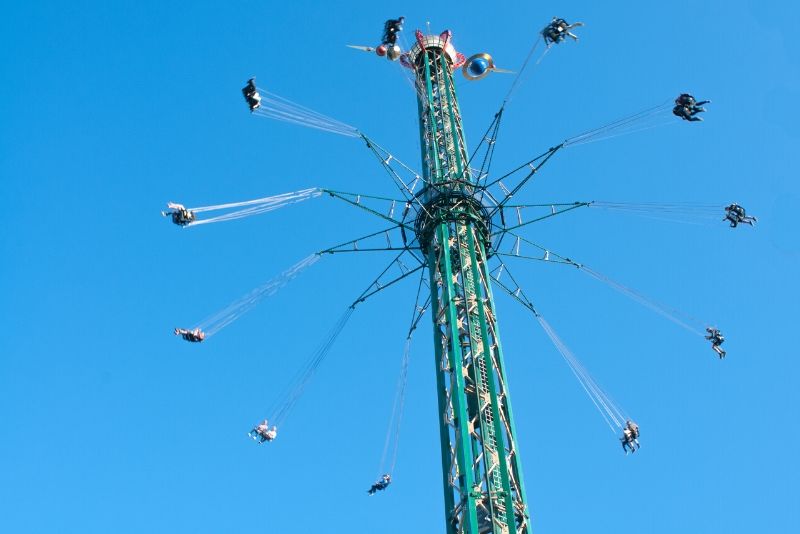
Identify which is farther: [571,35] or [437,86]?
[437,86]

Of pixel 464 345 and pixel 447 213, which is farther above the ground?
pixel 447 213

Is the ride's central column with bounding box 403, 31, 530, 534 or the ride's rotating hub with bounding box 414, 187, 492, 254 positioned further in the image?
the ride's rotating hub with bounding box 414, 187, 492, 254

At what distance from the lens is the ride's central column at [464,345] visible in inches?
1035

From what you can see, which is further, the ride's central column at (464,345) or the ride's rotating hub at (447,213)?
the ride's rotating hub at (447,213)

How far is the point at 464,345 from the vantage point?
3064 centimetres

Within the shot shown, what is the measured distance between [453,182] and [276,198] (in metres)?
6.97

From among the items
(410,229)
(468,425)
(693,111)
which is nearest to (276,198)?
(410,229)

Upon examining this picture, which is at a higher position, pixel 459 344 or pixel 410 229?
pixel 410 229

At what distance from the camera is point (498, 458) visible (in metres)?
27.4

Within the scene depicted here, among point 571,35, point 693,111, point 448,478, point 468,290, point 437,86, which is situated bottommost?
point 448,478

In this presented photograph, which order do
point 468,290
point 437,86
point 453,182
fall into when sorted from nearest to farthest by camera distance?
point 468,290 → point 453,182 → point 437,86

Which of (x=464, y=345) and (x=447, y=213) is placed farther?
(x=447, y=213)

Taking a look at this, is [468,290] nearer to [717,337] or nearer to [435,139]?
[435,139]

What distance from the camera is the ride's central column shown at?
26297 millimetres
